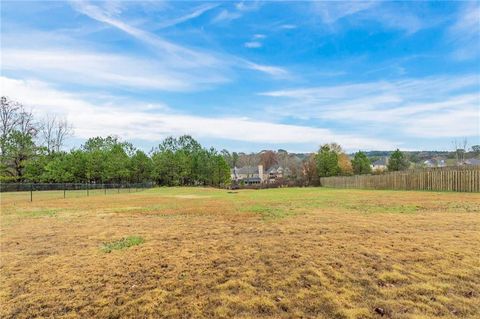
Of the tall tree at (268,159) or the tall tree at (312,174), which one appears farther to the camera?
the tall tree at (268,159)

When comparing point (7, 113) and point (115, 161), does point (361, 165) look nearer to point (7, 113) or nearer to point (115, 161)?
point (115, 161)

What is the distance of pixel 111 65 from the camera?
1591 centimetres

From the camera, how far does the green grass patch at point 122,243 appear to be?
17.1 ft

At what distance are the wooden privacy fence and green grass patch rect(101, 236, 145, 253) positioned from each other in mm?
19836

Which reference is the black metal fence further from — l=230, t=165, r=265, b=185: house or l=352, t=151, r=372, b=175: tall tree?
l=230, t=165, r=265, b=185: house

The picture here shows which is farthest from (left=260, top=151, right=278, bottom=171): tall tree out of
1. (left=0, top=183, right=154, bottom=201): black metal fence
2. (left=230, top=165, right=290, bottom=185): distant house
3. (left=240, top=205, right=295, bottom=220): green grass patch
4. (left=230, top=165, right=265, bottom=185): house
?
(left=240, top=205, right=295, bottom=220): green grass patch

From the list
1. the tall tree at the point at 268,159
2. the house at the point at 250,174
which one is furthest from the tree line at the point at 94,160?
the tall tree at the point at 268,159

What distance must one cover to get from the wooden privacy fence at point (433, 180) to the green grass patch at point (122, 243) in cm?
1984

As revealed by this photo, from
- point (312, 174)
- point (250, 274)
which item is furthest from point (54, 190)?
point (312, 174)

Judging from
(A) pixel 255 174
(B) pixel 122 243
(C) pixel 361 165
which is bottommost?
(A) pixel 255 174

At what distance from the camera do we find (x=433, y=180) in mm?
20922

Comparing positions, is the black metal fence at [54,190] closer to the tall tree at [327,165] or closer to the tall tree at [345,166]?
the tall tree at [327,165]

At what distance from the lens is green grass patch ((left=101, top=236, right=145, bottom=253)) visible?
17.1 ft

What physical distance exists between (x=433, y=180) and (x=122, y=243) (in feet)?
73.8
